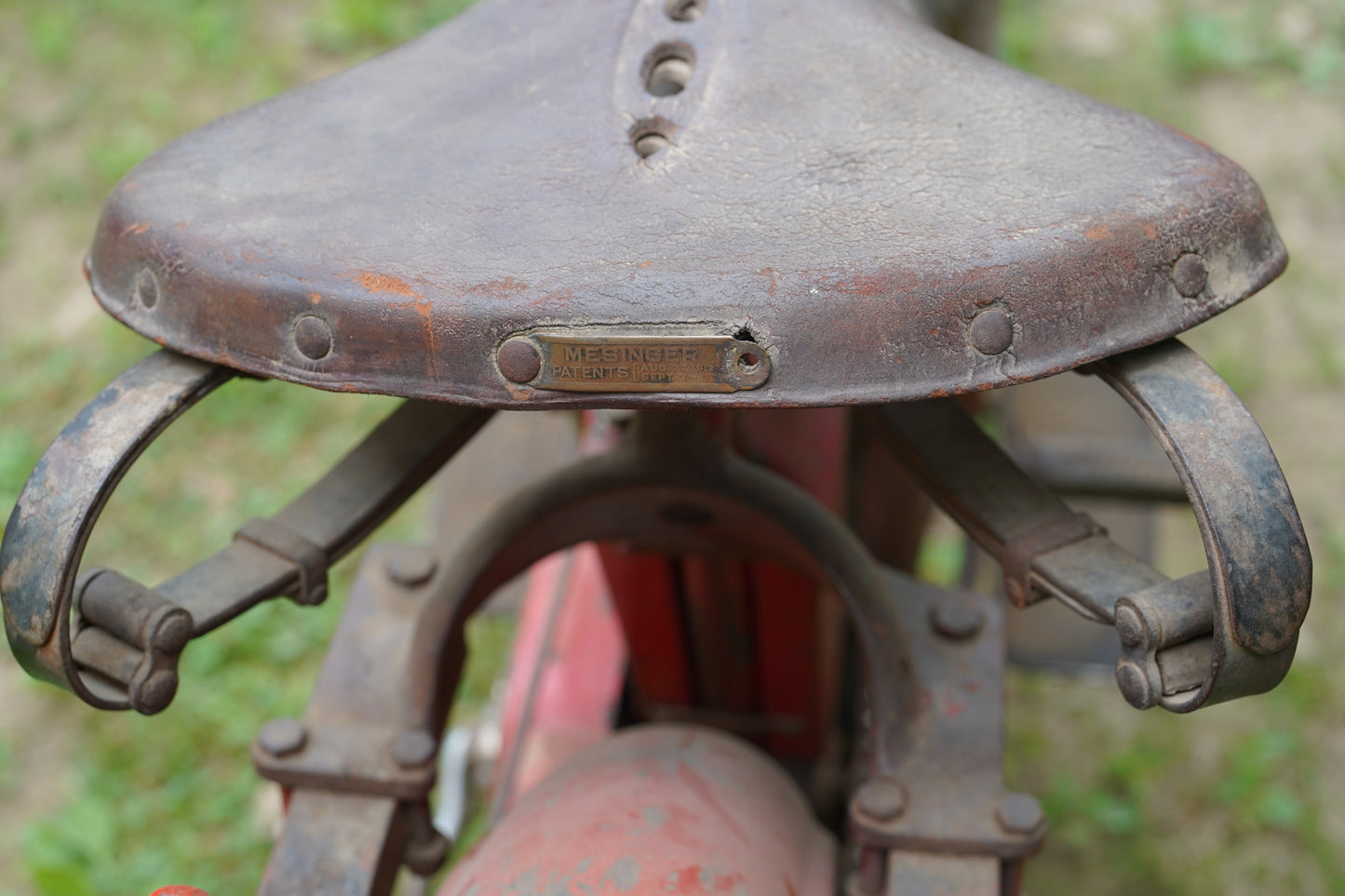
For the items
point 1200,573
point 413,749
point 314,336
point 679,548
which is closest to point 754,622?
point 679,548

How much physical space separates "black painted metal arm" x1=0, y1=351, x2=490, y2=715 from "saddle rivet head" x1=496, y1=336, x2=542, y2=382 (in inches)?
12.3

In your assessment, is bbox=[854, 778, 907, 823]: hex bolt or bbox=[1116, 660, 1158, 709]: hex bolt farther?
bbox=[854, 778, 907, 823]: hex bolt

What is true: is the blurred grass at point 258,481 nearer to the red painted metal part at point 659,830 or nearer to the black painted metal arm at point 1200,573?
the red painted metal part at point 659,830

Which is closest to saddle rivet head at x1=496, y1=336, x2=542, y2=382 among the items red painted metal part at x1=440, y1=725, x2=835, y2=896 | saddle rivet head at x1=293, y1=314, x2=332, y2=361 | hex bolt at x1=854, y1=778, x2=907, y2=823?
saddle rivet head at x1=293, y1=314, x2=332, y2=361

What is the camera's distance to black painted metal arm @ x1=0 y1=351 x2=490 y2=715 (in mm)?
1076

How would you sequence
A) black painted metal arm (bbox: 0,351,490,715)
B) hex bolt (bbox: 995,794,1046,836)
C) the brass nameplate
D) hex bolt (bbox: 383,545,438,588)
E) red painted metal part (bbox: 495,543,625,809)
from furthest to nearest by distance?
red painted metal part (bbox: 495,543,625,809) < hex bolt (bbox: 383,545,438,588) < hex bolt (bbox: 995,794,1046,836) < black painted metal arm (bbox: 0,351,490,715) < the brass nameplate

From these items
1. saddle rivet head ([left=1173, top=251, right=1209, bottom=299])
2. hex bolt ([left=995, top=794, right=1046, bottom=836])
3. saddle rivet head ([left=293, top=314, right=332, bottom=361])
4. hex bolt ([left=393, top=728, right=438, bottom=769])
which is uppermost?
saddle rivet head ([left=1173, top=251, right=1209, bottom=299])

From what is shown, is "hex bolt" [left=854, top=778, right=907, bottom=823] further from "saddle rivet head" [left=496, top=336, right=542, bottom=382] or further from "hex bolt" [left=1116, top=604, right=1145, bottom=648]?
"saddle rivet head" [left=496, top=336, right=542, bottom=382]

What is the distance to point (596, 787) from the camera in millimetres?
1308

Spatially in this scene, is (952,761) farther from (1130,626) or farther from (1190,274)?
(1190,274)

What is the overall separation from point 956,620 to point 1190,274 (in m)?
0.54

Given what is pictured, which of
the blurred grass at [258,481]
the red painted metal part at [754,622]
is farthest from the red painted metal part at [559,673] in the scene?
Result: the blurred grass at [258,481]

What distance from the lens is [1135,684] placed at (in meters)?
1.04

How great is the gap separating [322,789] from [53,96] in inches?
141
